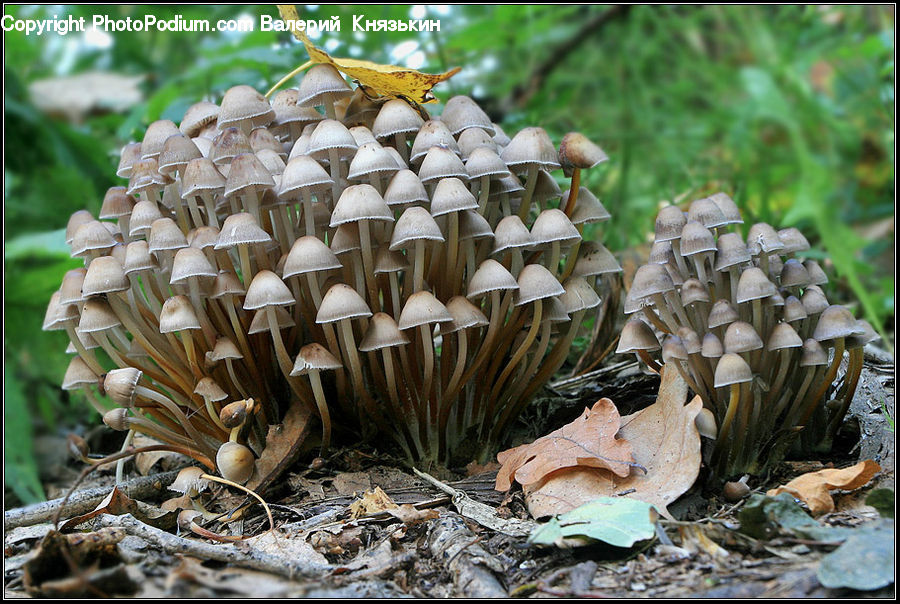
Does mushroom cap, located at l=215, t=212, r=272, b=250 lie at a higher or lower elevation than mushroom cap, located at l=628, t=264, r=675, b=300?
higher

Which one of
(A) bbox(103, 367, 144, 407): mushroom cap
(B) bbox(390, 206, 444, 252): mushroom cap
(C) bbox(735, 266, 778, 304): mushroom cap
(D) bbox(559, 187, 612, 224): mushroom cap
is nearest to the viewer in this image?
(C) bbox(735, 266, 778, 304): mushroom cap

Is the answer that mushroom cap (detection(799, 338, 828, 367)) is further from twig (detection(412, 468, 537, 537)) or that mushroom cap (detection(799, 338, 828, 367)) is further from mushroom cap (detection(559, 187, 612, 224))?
twig (detection(412, 468, 537, 537))

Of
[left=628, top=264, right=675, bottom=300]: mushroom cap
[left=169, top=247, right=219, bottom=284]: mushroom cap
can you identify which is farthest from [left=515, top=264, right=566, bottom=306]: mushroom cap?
[left=169, top=247, right=219, bottom=284]: mushroom cap

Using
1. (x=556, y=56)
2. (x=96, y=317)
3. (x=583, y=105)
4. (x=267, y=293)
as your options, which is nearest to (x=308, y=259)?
(x=267, y=293)

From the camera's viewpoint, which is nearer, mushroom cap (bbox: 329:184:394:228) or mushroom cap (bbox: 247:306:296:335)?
mushroom cap (bbox: 329:184:394:228)

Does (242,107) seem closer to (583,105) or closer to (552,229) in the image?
(552,229)

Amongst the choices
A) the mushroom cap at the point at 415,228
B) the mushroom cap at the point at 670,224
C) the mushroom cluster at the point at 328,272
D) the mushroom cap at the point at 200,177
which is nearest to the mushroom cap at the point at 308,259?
the mushroom cluster at the point at 328,272
